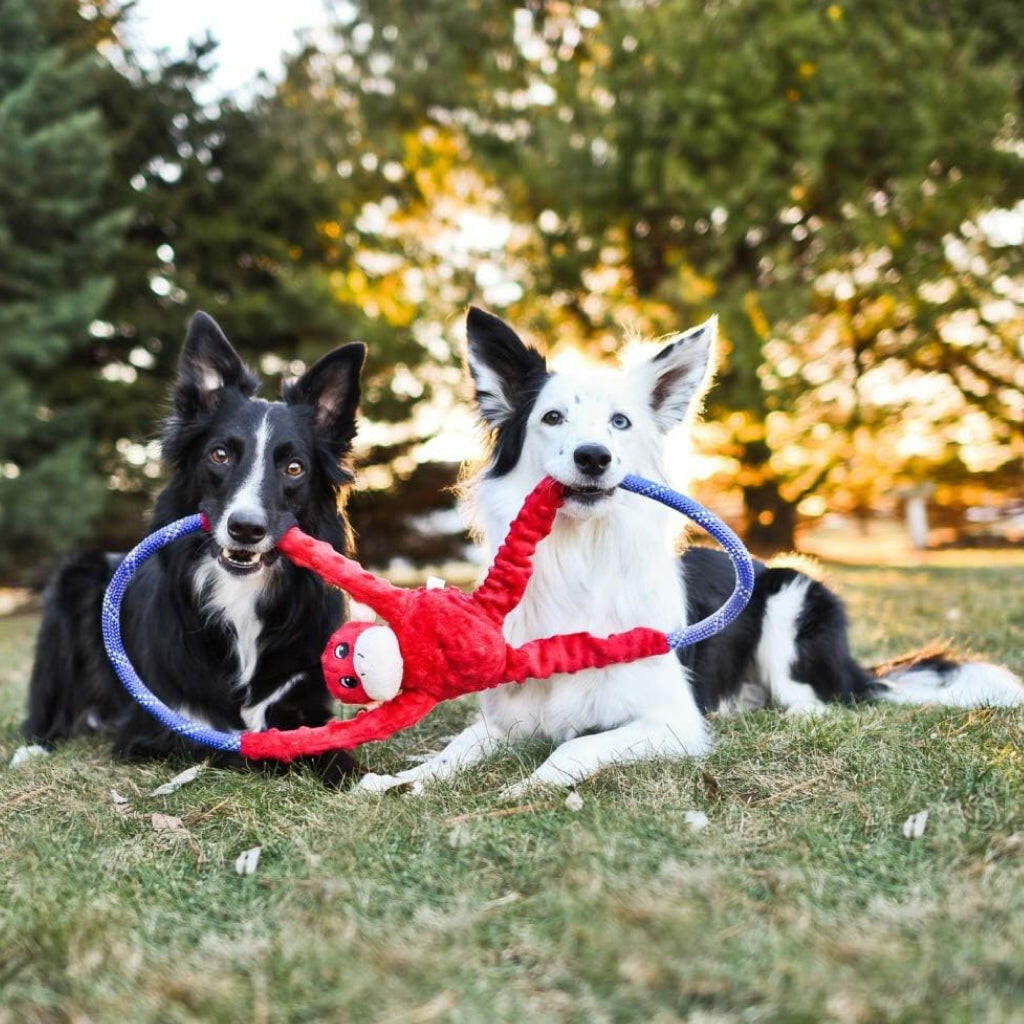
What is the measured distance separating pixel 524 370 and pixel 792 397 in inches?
415

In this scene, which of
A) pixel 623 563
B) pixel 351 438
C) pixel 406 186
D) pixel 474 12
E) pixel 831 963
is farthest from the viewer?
pixel 406 186

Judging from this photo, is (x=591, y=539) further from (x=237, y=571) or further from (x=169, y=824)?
(x=169, y=824)

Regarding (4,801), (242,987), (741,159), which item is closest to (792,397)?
(741,159)

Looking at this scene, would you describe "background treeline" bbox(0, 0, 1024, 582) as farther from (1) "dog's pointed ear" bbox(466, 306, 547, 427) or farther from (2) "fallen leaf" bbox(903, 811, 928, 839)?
(2) "fallen leaf" bbox(903, 811, 928, 839)

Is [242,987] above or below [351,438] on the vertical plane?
below

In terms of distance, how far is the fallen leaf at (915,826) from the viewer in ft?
8.75

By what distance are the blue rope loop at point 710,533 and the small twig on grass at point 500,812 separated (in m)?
0.89

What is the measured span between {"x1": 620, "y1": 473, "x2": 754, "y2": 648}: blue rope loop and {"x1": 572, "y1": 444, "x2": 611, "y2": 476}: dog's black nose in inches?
5.9

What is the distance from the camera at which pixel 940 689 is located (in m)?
4.45

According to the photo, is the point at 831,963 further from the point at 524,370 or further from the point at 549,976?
the point at 524,370

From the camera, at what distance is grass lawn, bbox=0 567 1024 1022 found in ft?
6.37

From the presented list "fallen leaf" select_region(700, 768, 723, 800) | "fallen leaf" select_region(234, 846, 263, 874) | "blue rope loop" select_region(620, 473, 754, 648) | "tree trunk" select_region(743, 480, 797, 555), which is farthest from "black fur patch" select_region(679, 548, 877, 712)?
"tree trunk" select_region(743, 480, 797, 555)

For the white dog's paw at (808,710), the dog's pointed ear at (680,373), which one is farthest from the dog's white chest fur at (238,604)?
the white dog's paw at (808,710)

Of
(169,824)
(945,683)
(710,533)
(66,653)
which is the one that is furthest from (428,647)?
(945,683)
